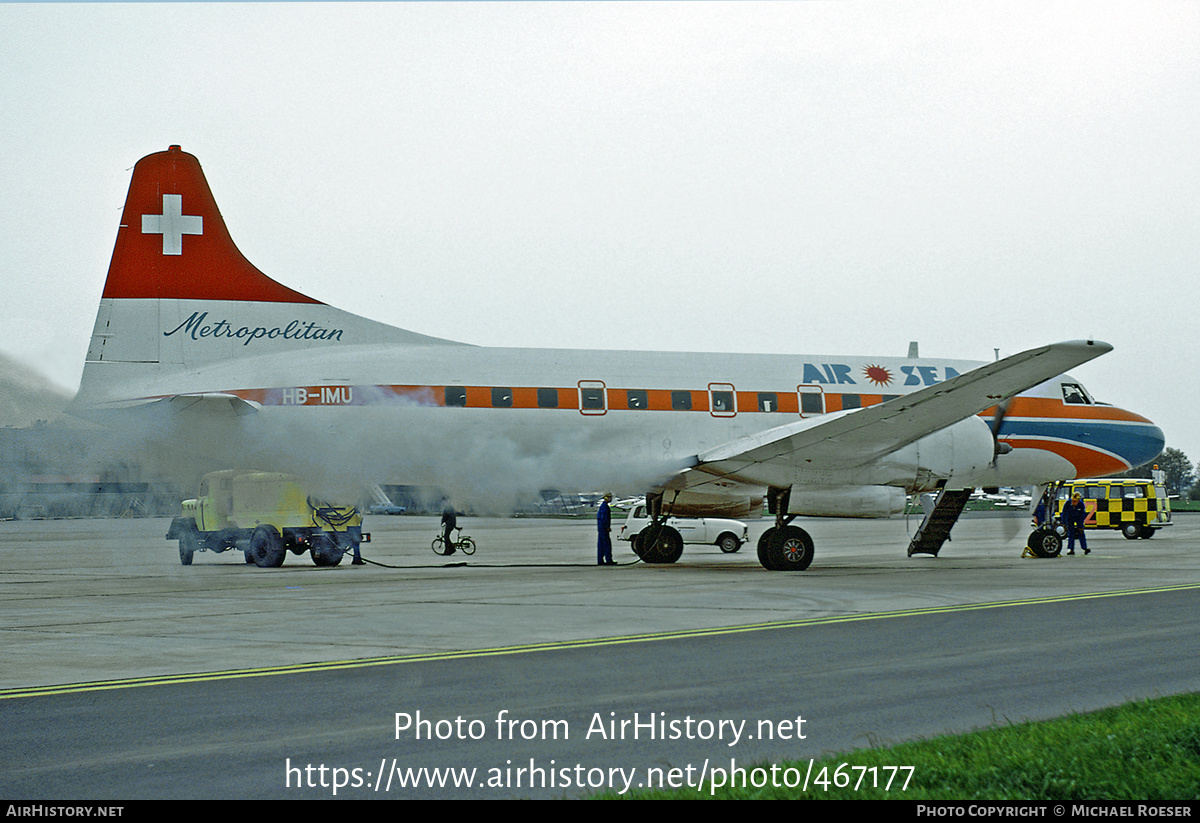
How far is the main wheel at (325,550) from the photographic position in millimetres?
28688

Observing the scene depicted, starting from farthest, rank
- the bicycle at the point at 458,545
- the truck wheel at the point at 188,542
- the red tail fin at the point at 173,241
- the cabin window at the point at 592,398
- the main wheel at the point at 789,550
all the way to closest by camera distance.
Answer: the bicycle at the point at 458,545 → the truck wheel at the point at 188,542 → the cabin window at the point at 592,398 → the main wheel at the point at 789,550 → the red tail fin at the point at 173,241

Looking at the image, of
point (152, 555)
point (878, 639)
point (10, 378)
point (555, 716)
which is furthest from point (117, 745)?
point (152, 555)

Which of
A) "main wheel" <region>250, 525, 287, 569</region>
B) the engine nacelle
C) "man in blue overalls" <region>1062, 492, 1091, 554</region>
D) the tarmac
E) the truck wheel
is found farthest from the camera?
"man in blue overalls" <region>1062, 492, 1091, 554</region>

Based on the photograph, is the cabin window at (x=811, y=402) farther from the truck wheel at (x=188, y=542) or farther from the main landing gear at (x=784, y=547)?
the truck wheel at (x=188, y=542)

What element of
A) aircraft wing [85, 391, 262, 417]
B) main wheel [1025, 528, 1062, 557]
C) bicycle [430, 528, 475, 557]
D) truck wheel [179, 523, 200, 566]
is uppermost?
aircraft wing [85, 391, 262, 417]

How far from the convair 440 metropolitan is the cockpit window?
3.01 ft

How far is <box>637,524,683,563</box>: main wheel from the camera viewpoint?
27625 millimetres

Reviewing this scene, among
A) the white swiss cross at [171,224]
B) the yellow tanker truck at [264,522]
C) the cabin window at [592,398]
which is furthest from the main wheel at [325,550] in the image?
the white swiss cross at [171,224]

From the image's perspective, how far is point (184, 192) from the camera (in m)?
21.4

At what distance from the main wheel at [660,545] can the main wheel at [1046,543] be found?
Answer: 979 centimetres

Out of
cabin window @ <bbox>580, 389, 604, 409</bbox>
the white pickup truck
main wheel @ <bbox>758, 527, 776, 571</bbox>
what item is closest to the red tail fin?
cabin window @ <bbox>580, 389, 604, 409</bbox>

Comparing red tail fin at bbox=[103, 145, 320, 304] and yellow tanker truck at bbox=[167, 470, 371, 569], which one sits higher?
red tail fin at bbox=[103, 145, 320, 304]

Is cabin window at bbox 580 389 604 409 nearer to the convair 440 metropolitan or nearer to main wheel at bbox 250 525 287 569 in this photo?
the convair 440 metropolitan

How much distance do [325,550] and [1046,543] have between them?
18.8m
